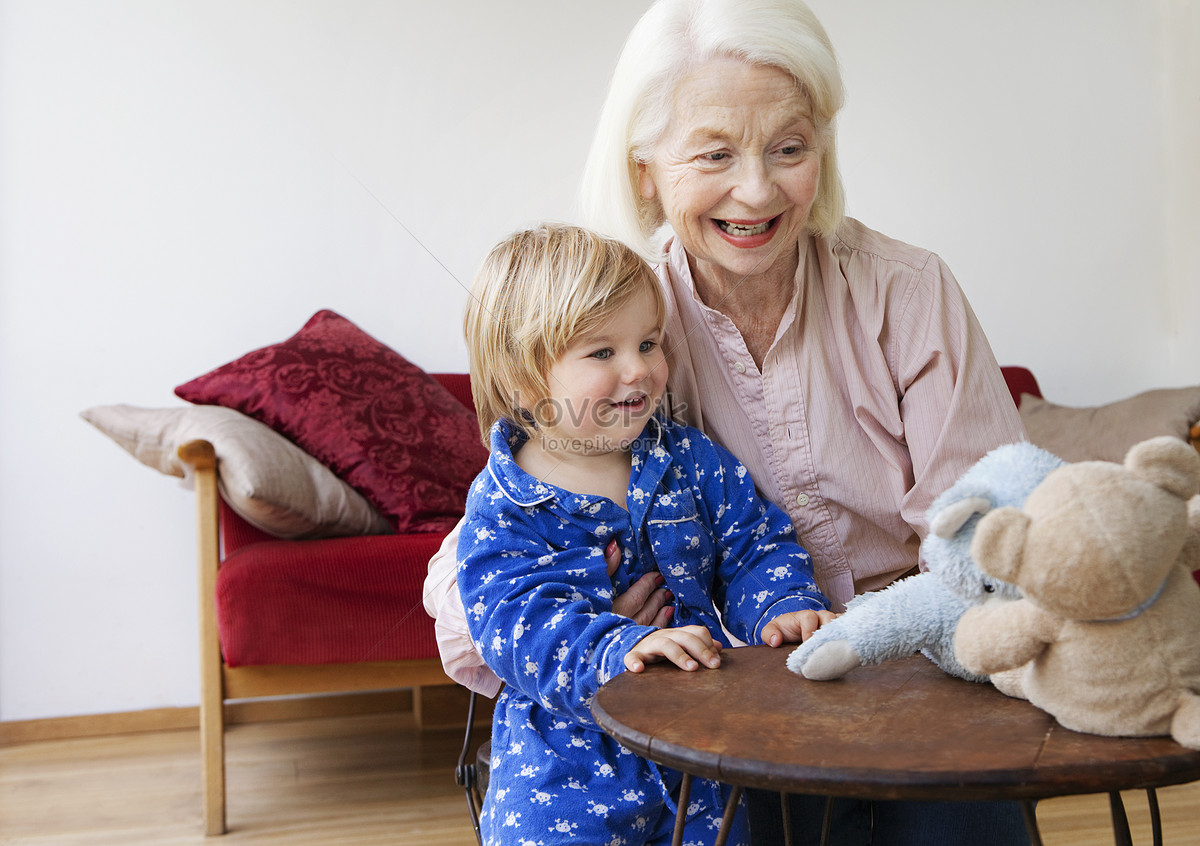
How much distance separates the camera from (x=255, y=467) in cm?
209

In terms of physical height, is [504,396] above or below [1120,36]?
below

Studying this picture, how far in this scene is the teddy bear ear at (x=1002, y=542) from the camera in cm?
64

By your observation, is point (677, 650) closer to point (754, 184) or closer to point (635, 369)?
point (635, 369)

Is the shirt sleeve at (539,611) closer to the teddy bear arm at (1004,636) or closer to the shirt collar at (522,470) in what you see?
the shirt collar at (522,470)

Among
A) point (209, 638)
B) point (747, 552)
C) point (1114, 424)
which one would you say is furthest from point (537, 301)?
point (1114, 424)

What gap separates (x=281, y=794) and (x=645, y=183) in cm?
170

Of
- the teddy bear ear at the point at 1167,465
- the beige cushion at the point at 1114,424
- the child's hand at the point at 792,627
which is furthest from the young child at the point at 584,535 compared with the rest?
the beige cushion at the point at 1114,424

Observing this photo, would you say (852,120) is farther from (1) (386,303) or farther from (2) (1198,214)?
(1) (386,303)

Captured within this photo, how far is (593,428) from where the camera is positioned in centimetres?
115

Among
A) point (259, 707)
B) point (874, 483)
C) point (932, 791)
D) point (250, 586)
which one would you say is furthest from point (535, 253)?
point (259, 707)

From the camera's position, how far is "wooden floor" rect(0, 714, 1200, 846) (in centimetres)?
204

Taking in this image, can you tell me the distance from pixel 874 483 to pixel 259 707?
7.46 feet

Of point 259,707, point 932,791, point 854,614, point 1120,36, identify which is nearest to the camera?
point 932,791

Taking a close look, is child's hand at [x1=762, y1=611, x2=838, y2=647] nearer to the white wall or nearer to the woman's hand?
the woman's hand
